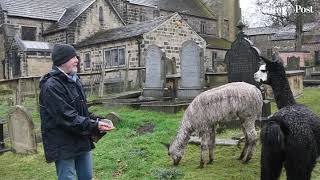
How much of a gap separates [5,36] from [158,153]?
90.1 ft

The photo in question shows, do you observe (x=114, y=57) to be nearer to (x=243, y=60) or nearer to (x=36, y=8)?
(x=36, y=8)

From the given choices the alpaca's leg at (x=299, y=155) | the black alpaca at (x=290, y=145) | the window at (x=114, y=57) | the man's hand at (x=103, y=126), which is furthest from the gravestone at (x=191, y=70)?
the window at (x=114, y=57)

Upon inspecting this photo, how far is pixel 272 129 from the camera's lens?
4.52 metres

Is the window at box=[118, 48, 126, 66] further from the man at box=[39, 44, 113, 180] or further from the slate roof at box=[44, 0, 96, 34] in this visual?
the man at box=[39, 44, 113, 180]

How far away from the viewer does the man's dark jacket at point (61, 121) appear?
15.2ft

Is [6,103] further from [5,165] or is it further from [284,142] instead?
[284,142]

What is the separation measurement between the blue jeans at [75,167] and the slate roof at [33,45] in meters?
27.3

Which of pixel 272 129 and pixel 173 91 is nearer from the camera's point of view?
pixel 272 129

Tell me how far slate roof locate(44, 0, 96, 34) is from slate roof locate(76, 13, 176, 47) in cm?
196

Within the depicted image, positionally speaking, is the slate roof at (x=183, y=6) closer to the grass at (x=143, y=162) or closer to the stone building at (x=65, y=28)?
the stone building at (x=65, y=28)

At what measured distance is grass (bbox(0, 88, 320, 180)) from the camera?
7215mm

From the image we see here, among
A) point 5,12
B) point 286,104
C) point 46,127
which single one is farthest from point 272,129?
point 5,12

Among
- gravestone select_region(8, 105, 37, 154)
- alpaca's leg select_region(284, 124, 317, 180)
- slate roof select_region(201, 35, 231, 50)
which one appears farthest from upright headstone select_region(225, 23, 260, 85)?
slate roof select_region(201, 35, 231, 50)

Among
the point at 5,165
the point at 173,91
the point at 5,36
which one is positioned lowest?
the point at 5,165
